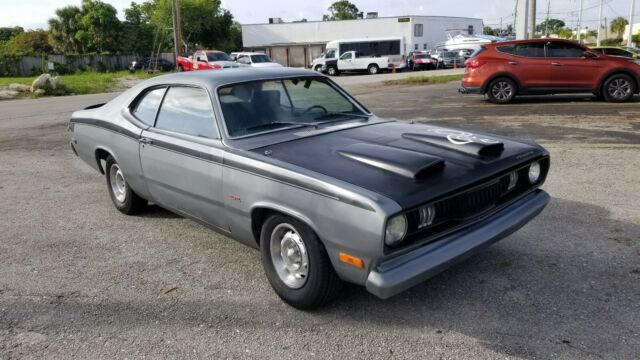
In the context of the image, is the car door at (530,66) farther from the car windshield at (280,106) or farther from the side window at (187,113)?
the side window at (187,113)

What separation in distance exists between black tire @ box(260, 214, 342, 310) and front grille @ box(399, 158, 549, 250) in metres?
0.51

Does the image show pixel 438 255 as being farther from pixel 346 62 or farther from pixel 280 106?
pixel 346 62

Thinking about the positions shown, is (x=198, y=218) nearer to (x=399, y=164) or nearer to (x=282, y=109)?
(x=282, y=109)

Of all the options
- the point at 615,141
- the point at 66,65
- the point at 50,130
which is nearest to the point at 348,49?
the point at 66,65

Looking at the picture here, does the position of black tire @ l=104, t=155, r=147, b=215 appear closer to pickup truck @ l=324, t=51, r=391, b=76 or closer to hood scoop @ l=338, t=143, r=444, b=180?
hood scoop @ l=338, t=143, r=444, b=180

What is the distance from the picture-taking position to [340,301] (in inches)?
141

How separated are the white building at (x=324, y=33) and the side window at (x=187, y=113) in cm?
5439

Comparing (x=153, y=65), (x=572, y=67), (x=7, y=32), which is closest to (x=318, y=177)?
(x=572, y=67)

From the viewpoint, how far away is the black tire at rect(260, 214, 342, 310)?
3182mm

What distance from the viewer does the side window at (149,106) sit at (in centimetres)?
477

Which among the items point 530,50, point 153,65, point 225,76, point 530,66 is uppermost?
point 530,50

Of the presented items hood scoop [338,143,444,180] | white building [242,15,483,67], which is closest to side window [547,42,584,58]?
hood scoop [338,143,444,180]

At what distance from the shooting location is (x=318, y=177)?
3125 mm

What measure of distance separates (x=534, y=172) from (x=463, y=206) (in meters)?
1.08
